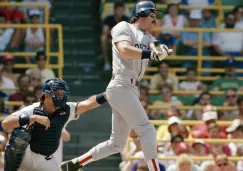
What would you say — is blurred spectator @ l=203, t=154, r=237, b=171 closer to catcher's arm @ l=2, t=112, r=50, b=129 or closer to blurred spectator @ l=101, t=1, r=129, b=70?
catcher's arm @ l=2, t=112, r=50, b=129

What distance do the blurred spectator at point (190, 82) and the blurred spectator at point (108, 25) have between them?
1.54 metres

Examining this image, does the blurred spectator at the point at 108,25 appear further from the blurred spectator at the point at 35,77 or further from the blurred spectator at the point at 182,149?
the blurred spectator at the point at 182,149

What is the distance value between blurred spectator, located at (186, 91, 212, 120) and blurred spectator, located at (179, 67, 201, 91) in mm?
601

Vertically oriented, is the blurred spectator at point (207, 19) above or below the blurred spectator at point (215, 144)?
above

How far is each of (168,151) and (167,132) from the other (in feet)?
1.76

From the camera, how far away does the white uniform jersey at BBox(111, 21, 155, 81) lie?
39.1 ft

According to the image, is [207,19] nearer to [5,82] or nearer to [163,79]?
[163,79]

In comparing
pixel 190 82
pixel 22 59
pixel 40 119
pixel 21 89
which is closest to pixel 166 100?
pixel 190 82

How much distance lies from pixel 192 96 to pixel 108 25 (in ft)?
7.38

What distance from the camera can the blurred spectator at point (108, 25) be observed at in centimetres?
1852

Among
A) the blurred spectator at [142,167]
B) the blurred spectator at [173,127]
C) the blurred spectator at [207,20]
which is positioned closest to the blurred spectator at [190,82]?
the blurred spectator at [207,20]

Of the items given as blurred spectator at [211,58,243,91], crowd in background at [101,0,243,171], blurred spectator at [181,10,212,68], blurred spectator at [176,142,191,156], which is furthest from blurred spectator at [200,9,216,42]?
blurred spectator at [176,142,191,156]

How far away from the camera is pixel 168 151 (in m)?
15.3

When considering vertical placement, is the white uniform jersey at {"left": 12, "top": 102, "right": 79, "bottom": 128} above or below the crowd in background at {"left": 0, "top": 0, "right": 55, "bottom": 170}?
above
